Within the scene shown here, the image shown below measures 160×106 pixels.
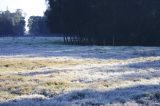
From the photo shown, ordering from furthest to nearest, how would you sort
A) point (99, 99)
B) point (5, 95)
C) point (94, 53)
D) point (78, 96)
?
point (94, 53)
point (5, 95)
point (78, 96)
point (99, 99)

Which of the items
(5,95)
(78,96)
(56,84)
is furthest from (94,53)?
(78,96)

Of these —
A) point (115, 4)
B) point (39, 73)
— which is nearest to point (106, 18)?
point (115, 4)

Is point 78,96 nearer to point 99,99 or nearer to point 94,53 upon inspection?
point 99,99

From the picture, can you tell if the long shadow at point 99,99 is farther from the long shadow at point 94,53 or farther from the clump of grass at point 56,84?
the long shadow at point 94,53

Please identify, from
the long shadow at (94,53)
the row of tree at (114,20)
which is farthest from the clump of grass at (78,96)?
the row of tree at (114,20)

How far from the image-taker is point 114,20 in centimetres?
8712

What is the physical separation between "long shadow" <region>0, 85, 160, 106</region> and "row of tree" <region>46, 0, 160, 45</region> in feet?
210

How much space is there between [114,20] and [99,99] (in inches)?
2740

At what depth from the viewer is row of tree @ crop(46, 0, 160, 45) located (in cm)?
8394

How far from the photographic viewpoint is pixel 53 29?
4284 inches

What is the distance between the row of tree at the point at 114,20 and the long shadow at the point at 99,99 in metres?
64.1

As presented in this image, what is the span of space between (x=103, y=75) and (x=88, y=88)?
6.09m

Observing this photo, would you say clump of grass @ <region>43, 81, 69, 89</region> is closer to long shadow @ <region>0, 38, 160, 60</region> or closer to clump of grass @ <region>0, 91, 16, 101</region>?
clump of grass @ <region>0, 91, 16, 101</region>

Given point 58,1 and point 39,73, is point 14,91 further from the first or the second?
point 58,1
